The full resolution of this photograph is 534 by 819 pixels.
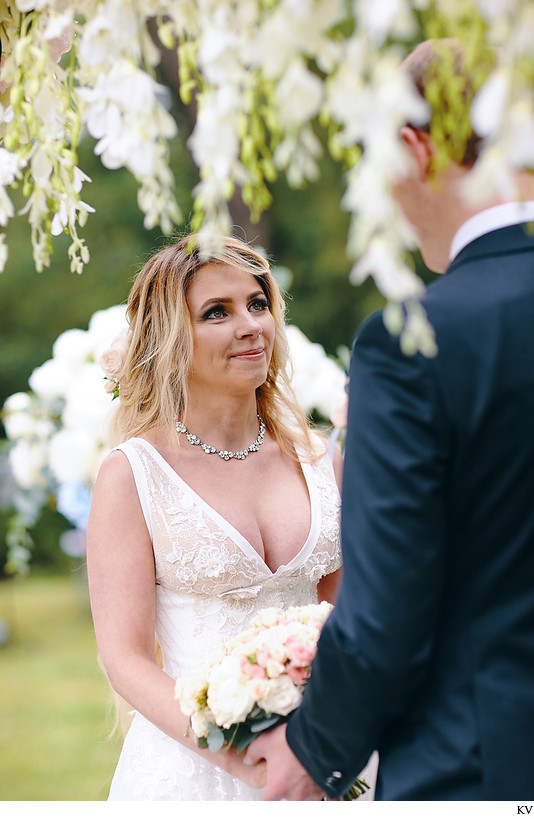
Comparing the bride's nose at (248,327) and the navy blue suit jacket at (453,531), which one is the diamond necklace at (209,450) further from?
the navy blue suit jacket at (453,531)

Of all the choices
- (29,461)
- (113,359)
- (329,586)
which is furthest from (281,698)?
(29,461)

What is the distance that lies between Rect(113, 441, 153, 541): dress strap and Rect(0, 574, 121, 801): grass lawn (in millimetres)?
1159

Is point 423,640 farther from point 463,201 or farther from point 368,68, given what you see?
point 368,68

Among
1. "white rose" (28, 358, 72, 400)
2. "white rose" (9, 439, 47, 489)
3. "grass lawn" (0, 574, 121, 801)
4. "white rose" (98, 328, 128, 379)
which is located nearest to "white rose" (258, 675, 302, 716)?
"white rose" (98, 328, 128, 379)

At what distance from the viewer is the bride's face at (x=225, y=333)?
2703 millimetres

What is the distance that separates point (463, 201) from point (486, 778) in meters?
1.02

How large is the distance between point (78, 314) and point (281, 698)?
37.9ft

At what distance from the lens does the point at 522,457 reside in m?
1.54

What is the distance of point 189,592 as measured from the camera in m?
2.56

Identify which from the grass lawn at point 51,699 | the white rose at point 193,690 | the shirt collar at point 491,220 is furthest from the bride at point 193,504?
the shirt collar at point 491,220

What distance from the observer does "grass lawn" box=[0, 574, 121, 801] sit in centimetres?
653

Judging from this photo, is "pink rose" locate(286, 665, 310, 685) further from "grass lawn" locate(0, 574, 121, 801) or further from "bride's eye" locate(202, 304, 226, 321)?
"grass lawn" locate(0, 574, 121, 801)

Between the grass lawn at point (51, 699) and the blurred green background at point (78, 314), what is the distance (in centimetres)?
2

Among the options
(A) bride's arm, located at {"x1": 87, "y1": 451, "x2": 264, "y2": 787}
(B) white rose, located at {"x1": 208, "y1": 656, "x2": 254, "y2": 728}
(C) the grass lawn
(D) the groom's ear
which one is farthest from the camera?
(C) the grass lawn
